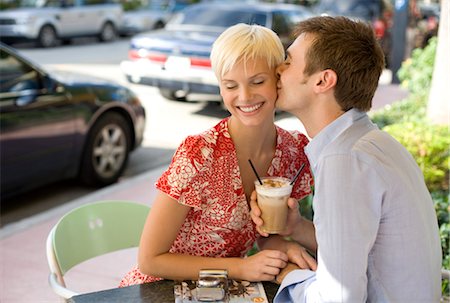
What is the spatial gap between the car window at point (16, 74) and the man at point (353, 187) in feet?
13.5

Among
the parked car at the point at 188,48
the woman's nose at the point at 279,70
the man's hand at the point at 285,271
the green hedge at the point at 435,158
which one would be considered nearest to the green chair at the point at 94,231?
the man's hand at the point at 285,271

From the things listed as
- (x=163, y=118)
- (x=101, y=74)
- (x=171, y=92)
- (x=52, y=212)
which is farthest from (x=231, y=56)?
(x=101, y=74)

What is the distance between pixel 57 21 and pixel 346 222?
17.9 m

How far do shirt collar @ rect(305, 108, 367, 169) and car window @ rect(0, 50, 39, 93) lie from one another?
13.9 ft

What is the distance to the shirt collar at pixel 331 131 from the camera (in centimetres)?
194

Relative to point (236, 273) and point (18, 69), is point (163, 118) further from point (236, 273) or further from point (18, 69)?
point (236, 273)

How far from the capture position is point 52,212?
5602mm

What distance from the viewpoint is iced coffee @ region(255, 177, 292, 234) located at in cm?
223

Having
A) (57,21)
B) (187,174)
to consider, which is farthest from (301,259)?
(57,21)

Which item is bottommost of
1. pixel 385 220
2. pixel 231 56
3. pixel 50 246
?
pixel 50 246

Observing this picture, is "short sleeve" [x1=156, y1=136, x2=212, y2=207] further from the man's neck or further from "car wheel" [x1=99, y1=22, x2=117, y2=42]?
"car wheel" [x1=99, y1=22, x2=117, y2=42]

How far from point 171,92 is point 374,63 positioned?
8866mm

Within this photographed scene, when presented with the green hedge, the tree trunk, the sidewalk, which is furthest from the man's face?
the tree trunk

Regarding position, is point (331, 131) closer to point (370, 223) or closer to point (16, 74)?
point (370, 223)
